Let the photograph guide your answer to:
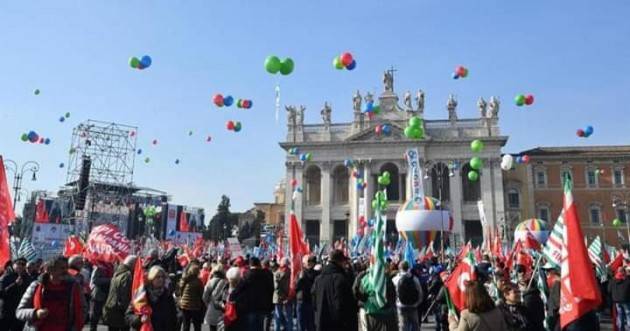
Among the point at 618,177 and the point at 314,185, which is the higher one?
the point at 618,177

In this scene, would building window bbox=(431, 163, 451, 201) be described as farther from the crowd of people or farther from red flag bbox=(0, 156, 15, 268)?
red flag bbox=(0, 156, 15, 268)

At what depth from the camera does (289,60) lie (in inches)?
580

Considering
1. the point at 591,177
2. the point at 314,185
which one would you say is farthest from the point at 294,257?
the point at 591,177

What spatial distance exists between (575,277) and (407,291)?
13.4 feet

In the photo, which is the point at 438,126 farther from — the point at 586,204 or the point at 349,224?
the point at 586,204

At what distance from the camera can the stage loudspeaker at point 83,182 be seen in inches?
1549

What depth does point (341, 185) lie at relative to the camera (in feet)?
191

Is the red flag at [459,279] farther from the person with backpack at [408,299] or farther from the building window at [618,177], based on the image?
the building window at [618,177]

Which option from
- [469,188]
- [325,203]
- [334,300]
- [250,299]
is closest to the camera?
[334,300]

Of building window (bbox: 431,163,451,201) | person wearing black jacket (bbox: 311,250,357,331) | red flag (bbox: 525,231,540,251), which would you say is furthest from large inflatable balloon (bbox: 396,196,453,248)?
building window (bbox: 431,163,451,201)

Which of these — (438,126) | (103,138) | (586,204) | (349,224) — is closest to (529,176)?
(586,204)

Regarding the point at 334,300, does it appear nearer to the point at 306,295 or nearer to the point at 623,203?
the point at 306,295

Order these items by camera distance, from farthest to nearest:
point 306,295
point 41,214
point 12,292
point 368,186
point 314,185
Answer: point 314,185
point 368,186
point 41,214
point 306,295
point 12,292

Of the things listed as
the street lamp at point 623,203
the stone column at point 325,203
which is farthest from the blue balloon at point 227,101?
the street lamp at point 623,203
